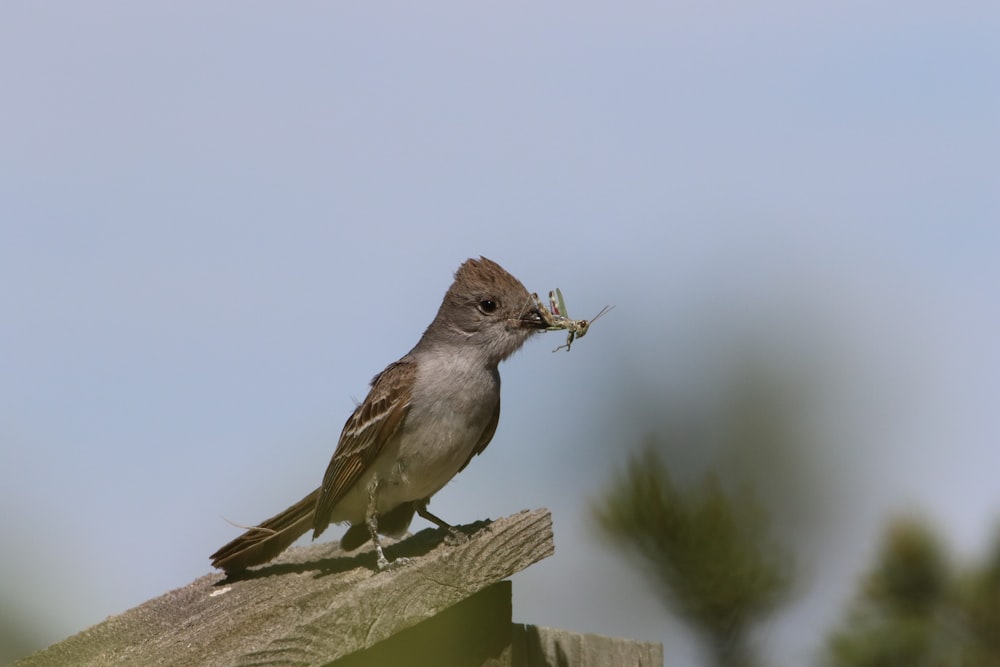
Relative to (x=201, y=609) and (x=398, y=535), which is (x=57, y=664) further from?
(x=398, y=535)

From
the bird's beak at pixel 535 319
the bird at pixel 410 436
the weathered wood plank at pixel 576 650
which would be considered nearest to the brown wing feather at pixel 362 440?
the bird at pixel 410 436

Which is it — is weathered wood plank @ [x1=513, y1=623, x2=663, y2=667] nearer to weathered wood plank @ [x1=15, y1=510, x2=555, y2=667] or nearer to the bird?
weathered wood plank @ [x1=15, y1=510, x2=555, y2=667]

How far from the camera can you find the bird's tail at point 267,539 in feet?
20.7

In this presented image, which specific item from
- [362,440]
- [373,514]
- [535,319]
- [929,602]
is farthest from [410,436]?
[929,602]

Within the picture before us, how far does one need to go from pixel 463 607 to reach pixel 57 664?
1953mm

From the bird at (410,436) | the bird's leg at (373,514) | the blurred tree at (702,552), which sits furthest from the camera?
the bird at (410,436)

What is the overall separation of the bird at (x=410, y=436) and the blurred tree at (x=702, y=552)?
2.33 meters

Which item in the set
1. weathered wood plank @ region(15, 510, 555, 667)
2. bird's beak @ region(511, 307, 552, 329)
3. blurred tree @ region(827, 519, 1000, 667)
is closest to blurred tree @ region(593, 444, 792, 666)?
weathered wood plank @ region(15, 510, 555, 667)

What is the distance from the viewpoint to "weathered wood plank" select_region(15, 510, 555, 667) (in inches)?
188

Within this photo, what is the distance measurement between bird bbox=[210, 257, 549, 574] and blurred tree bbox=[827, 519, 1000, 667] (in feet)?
7.15

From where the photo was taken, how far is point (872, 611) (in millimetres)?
6012

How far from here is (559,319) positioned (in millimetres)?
6961

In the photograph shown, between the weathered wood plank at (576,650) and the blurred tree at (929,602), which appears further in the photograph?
the weathered wood plank at (576,650)

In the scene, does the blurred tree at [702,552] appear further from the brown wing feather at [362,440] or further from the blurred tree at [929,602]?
the brown wing feather at [362,440]
